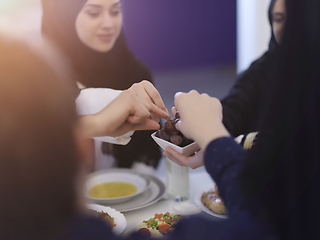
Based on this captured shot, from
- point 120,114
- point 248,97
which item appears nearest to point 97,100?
point 120,114

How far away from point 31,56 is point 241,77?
0.95 metres

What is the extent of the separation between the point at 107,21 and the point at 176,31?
0.49m

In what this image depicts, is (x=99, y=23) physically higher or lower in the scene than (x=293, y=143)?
higher

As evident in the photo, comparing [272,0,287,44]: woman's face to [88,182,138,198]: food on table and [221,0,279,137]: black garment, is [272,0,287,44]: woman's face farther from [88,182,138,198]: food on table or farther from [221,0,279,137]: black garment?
[88,182,138,198]: food on table

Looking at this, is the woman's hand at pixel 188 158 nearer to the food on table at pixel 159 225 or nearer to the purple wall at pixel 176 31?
the food on table at pixel 159 225

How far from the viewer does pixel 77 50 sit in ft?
3.12

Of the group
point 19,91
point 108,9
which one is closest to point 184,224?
point 19,91

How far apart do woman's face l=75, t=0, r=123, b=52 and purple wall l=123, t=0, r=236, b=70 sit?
105 mm

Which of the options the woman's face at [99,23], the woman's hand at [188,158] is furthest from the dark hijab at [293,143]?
the woman's face at [99,23]

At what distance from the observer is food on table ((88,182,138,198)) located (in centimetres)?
75

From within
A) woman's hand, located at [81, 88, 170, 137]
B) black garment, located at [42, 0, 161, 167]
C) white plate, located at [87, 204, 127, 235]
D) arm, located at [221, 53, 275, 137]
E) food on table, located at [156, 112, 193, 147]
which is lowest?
white plate, located at [87, 204, 127, 235]

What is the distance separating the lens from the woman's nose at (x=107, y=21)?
0.90m

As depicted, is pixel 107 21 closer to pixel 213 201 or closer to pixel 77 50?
pixel 77 50

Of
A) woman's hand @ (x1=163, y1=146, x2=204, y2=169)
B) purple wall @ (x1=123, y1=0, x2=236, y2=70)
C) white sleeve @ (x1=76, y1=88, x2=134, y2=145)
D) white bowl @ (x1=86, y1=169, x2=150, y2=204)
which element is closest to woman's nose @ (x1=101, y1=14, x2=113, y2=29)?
purple wall @ (x1=123, y1=0, x2=236, y2=70)
